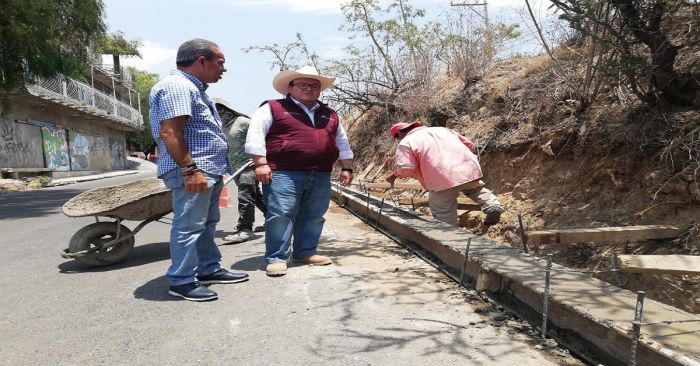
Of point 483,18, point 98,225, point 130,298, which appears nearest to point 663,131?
point 130,298

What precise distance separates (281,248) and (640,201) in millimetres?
3611

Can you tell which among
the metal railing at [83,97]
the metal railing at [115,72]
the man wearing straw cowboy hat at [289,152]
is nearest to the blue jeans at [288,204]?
the man wearing straw cowboy hat at [289,152]

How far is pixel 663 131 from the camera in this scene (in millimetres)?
5262

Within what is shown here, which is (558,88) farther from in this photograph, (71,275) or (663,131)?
(71,275)

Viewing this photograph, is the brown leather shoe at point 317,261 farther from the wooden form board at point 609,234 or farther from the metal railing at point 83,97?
the metal railing at point 83,97

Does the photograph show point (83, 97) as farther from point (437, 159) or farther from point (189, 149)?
point (189, 149)

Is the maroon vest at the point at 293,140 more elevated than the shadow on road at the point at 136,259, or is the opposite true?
the maroon vest at the point at 293,140

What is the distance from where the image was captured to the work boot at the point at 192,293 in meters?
3.80

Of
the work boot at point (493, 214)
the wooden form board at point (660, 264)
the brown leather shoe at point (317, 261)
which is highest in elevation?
the wooden form board at point (660, 264)

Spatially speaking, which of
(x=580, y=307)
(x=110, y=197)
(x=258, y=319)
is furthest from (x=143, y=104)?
(x=580, y=307)

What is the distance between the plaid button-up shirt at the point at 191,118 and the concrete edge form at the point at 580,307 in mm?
2124

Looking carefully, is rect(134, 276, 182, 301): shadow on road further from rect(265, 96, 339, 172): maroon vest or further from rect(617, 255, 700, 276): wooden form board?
rect(617, 255, 700, 276): wooden form board

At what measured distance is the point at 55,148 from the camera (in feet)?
95.9

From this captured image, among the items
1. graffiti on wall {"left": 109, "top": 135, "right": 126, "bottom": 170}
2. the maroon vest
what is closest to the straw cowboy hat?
the maroon vest
